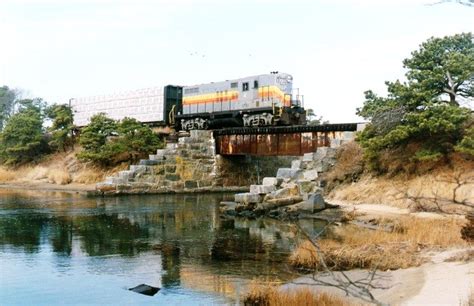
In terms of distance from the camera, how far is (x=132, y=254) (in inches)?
510

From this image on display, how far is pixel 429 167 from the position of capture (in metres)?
19.8

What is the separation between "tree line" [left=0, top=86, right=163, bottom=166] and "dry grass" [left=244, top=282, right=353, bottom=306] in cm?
2761

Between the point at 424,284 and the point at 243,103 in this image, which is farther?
the point at 243,103

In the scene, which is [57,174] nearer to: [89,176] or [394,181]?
[89,176]

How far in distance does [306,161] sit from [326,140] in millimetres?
2945

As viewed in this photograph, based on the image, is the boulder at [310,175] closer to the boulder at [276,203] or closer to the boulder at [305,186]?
the boulder at [305,186]

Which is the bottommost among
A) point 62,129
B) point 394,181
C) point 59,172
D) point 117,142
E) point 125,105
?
point 59,172

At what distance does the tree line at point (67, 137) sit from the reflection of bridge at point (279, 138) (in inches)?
230

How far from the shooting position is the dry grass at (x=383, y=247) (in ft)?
35.0

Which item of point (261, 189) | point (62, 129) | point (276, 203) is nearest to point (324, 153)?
point (261, 189)

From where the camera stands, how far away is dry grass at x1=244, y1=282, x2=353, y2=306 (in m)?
7.75

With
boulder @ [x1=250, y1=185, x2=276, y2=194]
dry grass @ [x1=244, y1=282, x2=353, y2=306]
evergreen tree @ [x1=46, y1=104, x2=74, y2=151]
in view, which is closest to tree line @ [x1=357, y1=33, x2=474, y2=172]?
boulder @ [x1=250, y1=185, x2=276, y2=194]

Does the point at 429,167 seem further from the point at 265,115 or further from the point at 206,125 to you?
the point at 206,125

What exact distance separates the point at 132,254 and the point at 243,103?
69.3 feet
